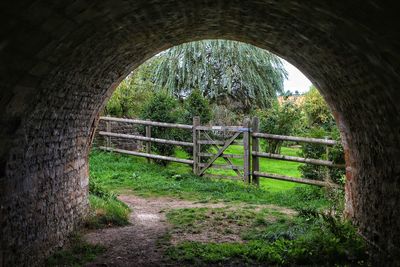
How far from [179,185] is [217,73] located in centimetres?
1067

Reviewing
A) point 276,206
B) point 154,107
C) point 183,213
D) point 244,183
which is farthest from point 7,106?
point 154,107

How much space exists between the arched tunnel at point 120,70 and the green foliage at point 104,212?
31 cm

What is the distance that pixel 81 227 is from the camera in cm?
602

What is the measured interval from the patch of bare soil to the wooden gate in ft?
Result: 7.80

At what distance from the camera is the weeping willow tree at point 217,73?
19536 mm

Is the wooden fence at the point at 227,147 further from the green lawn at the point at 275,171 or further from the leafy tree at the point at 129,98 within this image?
the leafy tree at the point at 129,98

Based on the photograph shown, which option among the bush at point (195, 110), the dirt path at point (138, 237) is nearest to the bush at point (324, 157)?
the dirt path at point (138, 237)

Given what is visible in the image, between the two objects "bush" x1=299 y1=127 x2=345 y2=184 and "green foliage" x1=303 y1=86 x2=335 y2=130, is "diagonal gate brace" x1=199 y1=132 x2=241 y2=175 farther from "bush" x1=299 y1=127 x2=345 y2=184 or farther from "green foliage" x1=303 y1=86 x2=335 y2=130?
"green foliage" x1=303 y1=86 x2=335 y2=130

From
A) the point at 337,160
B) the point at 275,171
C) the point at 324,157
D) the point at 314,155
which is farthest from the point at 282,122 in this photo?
the point at 337,160

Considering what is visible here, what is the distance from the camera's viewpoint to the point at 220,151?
10906 mm

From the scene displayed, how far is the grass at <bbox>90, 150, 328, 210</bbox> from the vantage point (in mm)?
8750

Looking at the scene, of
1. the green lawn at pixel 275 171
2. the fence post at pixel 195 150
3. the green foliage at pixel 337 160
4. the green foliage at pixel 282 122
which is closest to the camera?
the green foliage at pixel 337 160

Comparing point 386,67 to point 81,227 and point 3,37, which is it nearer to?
point 3,37

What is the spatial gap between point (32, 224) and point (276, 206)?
5.00m
